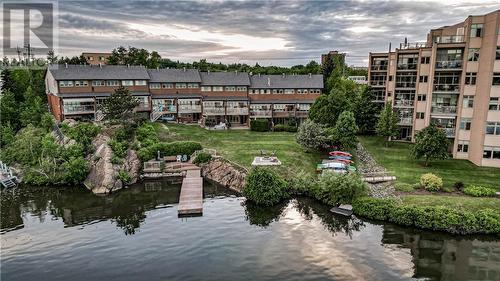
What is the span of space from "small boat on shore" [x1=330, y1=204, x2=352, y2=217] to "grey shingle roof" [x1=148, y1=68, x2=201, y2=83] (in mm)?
41914

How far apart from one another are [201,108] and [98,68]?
1922cm

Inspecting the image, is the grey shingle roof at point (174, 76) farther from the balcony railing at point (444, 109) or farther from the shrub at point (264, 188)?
the balcony railing at point (444, 109)

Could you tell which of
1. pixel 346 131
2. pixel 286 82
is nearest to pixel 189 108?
pixel 286 82

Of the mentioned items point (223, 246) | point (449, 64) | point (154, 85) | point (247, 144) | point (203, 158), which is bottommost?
point (223, 246)

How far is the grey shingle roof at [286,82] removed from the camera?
225 ft

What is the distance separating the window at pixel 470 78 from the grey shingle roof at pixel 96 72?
164 ft

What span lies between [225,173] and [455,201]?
24169 mm

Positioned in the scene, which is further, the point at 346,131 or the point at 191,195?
the point at 346,131

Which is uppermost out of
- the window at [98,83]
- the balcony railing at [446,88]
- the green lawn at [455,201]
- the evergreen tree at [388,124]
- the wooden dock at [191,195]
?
the balcony railing at [446,88]

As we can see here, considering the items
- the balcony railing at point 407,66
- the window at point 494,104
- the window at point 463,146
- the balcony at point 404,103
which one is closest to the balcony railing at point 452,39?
the balcony railing at point 407,66

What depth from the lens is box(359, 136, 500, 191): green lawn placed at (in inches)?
1438

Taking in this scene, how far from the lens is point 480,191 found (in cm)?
3256

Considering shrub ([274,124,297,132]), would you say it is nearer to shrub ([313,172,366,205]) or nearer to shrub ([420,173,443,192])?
shrub ([313,172,366,205])

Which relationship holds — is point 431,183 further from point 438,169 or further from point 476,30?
point 476,30
